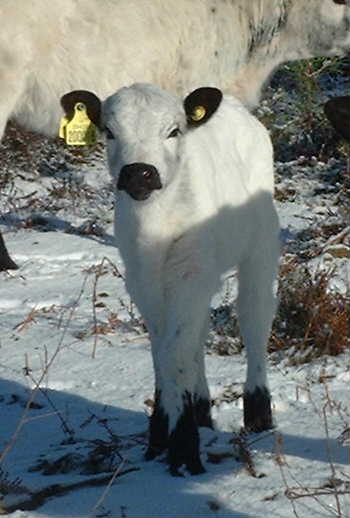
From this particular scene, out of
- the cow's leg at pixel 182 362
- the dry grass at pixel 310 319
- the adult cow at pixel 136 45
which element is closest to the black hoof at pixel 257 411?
the cow's leg at pixel 182 362

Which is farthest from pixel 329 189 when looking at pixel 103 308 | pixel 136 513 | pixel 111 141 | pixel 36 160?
pixel 136 513

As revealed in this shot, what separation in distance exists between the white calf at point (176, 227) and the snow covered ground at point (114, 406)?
203 millimetres

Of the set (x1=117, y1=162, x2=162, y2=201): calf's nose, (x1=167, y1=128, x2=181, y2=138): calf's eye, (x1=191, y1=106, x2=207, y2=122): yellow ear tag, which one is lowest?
(x1=117, y1=162, x2=162, y2=201): calf's nose

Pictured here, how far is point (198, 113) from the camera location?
5.03 metres

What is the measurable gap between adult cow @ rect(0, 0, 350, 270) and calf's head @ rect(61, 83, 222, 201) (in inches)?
106

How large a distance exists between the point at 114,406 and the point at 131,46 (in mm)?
2863

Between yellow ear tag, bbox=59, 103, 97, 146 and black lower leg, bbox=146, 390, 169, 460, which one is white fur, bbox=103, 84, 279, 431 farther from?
yellow ear tag, bbox=59, 103, 97, 146

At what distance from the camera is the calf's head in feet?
15.2

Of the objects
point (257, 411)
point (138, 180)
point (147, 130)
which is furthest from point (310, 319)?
point (138, 180)

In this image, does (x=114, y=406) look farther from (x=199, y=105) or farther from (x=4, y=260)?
(x=4, y=260)

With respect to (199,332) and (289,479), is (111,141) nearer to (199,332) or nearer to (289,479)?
Result: (199,332)

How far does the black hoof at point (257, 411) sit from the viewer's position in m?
5.29

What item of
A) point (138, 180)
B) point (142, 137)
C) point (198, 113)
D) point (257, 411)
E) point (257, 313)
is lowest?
point (257, 411)

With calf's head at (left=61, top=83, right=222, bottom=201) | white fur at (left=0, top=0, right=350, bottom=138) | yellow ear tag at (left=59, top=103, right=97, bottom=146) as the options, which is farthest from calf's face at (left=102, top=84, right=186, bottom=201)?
A: white fur at (left=0, top=0, right=350, bottom=138)
